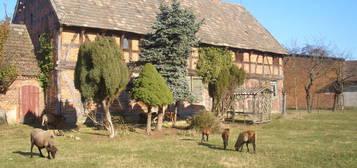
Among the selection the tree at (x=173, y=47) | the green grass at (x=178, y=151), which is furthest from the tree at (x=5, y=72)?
the tree at (x=173, y=47)

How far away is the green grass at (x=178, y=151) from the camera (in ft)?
32.5

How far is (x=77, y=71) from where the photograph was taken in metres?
15.1

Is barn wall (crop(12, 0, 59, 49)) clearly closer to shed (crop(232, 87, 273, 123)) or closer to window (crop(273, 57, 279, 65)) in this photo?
shed (crop(232, 87, 273, 123))

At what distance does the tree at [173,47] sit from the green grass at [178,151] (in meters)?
2.75

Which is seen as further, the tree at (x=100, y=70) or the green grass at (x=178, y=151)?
the tree at (x=100, y=70)

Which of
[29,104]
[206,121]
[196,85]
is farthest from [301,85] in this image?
[29,104]

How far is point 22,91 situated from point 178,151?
12.0 m

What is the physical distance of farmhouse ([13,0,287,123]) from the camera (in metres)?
19.3

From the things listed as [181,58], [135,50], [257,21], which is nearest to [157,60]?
[181,58]

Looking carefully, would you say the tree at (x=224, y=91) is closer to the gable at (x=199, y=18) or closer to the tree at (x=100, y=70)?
the gable at (x=199, y=18)

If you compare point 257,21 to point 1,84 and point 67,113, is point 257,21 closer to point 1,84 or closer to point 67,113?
point 67,113

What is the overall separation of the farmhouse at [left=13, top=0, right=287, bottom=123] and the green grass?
3.89 metres

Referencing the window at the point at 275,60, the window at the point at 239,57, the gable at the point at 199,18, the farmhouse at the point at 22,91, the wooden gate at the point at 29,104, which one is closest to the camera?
the farmhouse at the point at 22,91

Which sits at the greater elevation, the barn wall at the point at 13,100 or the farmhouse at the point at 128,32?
the farmhouse at the point at 128,32
